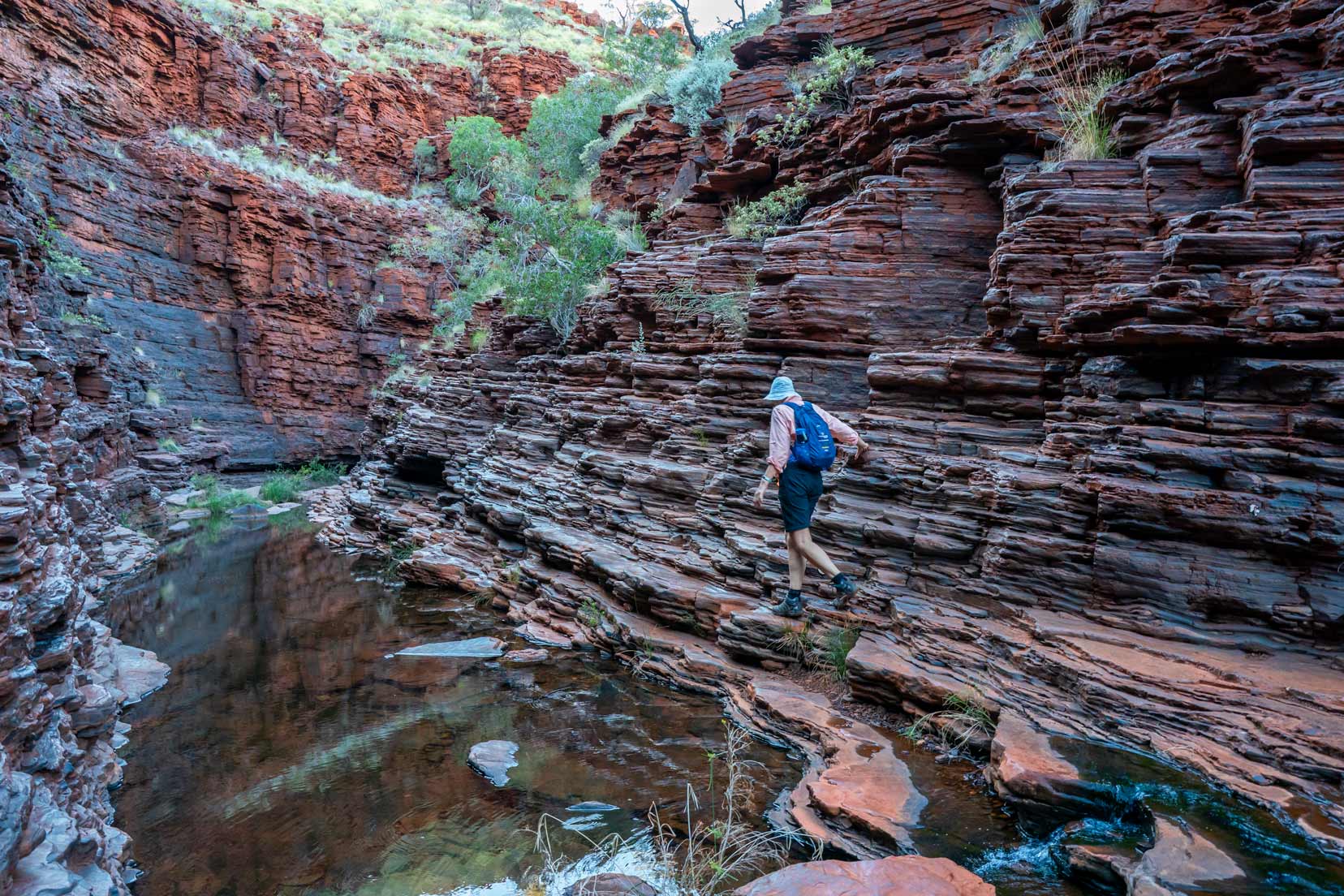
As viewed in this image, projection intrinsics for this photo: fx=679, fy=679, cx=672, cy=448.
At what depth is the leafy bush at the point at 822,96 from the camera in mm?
10602

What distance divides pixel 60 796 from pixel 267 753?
175 cm

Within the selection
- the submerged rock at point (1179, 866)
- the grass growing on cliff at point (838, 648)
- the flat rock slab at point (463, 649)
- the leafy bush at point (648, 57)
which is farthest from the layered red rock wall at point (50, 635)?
the leafy bush at point (648, 57)

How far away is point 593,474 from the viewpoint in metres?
10.4

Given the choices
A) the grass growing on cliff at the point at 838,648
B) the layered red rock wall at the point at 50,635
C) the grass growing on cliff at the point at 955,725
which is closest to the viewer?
the layered red rock wall at the point at 50,635

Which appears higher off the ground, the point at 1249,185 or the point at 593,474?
the point at 1249,185

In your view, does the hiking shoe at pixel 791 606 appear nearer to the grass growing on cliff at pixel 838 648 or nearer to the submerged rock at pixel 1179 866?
the grass growing on cliff at pixel 838 648

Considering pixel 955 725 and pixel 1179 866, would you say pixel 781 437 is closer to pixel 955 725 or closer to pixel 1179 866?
pixel 955 725

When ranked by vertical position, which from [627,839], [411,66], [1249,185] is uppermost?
[411,66]

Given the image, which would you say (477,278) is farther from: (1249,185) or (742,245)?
(1249,185)

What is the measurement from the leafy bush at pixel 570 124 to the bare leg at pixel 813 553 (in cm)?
2101

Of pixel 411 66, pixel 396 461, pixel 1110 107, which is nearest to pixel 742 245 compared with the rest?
pixel 1110 107

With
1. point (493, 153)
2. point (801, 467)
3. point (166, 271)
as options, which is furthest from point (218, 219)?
point (801, 467)

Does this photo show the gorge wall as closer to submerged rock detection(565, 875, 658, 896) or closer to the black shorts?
submerged rock detection(565, 875, 658, 896)

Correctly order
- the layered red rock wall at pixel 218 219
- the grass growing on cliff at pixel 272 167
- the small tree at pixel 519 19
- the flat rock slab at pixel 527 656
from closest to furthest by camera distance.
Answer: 1. the flat rock slab at pixel 527 656
2. the layered red rock wall at pixel 218 219
3. the grass growing on cliff at pixel 272 167
4. the small tree at pixel 519 19
